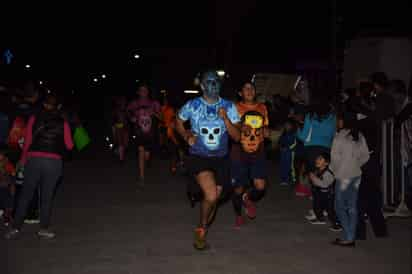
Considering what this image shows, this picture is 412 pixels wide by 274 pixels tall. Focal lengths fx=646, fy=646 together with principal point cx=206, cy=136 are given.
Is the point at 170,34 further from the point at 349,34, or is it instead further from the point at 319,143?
the point at 319,143

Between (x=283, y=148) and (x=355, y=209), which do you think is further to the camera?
(x=283, y=148)

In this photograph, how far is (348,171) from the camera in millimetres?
7426

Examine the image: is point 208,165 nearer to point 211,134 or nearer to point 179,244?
point 211,134

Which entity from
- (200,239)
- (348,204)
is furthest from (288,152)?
(200,239)

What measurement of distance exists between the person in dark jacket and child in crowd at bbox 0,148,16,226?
756 mm

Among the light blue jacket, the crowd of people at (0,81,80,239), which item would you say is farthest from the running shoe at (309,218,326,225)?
the crowd of people at (0,81,80,239)

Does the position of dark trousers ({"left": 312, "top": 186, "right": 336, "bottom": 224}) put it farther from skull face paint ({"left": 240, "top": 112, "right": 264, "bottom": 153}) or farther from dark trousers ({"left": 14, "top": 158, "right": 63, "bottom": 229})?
dark trousers ({"left": 14, "top": 158, "right": 63, "bottom": 229})

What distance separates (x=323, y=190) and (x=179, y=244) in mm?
2234

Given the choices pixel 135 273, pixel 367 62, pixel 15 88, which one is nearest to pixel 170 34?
pixel 367 62

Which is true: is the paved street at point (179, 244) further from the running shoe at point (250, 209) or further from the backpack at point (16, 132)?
the backpack at point (16, 132)

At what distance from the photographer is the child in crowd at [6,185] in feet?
28.4

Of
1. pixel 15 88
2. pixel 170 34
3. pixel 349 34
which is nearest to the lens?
pixel 15 88

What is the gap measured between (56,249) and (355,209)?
348cm

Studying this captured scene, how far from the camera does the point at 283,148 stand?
41.5ft
